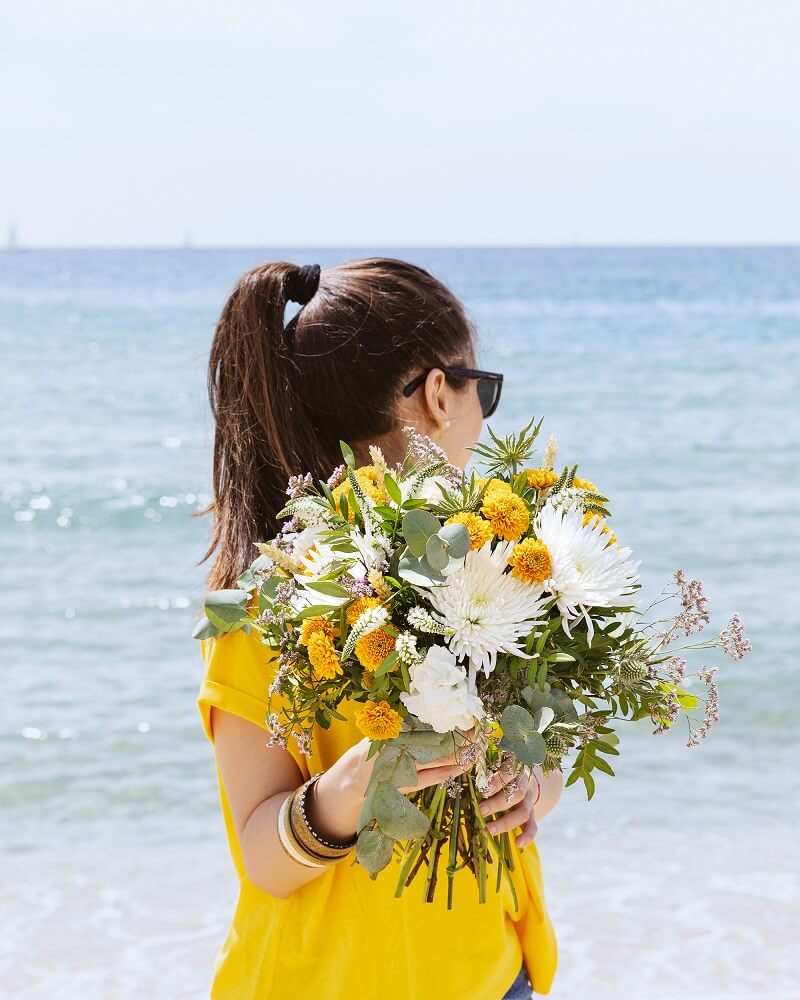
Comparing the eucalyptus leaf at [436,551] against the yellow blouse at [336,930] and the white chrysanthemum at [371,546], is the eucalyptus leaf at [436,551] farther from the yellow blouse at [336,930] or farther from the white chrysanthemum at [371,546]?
the yellow blouse at [336,930]

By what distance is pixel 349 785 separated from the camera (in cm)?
148

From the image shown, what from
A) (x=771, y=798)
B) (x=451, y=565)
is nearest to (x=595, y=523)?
(x=451, y=565)

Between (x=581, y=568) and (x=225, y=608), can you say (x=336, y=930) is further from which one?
(x=581, y=568)

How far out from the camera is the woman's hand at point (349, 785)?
1.42 m

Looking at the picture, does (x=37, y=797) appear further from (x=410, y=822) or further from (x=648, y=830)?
(x=410, y=822)

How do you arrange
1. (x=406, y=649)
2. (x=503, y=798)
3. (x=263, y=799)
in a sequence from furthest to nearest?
(x=263, y=799), (x=503, y=798), (x=406, y=649)

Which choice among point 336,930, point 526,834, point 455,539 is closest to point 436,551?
point 455,539

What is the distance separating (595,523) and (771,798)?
3892 millimetres

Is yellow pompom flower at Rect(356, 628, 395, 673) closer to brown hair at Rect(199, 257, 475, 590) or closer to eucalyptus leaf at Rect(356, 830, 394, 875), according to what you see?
eucalyptus leaf at Rect(356, 830, 394, 875)

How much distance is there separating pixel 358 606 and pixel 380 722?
0.45 ft

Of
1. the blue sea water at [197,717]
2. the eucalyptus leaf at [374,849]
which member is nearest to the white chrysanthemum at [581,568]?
the eucalyptus leaf at [374,849]

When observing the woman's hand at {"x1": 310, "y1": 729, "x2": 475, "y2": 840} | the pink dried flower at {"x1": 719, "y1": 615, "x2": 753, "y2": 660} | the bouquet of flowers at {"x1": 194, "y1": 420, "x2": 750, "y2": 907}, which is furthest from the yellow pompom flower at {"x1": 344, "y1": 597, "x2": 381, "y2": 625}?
the pink dried flower at {"x1": 719, "y1": 615, "x2": 753, "y2": 660}

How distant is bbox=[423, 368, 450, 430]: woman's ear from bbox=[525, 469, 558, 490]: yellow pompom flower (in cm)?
42

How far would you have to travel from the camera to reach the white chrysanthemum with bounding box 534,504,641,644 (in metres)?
1.37
